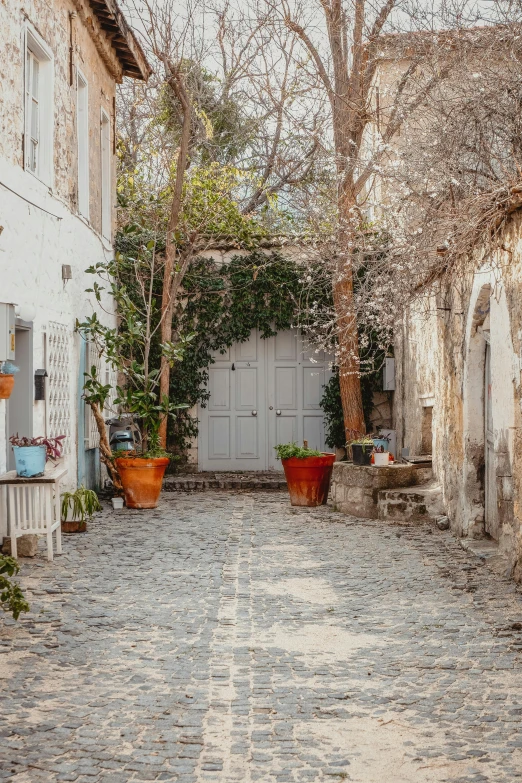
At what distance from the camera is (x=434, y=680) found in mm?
4371

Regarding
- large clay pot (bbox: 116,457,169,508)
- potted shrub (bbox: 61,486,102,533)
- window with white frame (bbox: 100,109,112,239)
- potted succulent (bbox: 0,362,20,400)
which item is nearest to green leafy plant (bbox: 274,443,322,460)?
large clay pot (bbox: 116,457,169,508)

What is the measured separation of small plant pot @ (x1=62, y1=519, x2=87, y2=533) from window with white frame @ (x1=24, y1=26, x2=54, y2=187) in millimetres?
3255

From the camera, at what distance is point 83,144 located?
1105 cm

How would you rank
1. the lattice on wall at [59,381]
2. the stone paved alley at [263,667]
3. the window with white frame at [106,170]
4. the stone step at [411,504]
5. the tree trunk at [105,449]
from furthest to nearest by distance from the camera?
the window with white frame at [106,170] → the tree trunk at [105,449] → the stone step at [411,504] → the lattice on wall at [59,381] → the stone paved alley at [263,667]

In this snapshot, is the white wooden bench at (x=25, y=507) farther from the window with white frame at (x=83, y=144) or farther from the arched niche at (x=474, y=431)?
the window with white frame at (x=83, y=144)

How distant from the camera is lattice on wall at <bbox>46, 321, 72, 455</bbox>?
9359mm

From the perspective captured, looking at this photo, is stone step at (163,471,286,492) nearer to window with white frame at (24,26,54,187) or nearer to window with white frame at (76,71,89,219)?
window with white frame at (76,71,89,219)

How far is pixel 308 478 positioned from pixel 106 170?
5.03 meters

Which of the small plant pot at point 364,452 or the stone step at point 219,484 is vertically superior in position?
the small plant pot at point 364,452

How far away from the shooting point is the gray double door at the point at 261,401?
1389 cm

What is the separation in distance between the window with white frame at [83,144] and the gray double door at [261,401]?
142 inches

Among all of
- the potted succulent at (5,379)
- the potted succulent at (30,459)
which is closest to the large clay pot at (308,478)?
the potted succulent at (30,459)

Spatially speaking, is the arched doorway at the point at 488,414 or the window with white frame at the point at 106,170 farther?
the window with white frame at the point at 106,170

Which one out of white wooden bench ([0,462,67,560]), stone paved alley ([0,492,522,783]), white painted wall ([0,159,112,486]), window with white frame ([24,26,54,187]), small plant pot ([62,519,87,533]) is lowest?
stone paved alley ([0,492,522,783])
